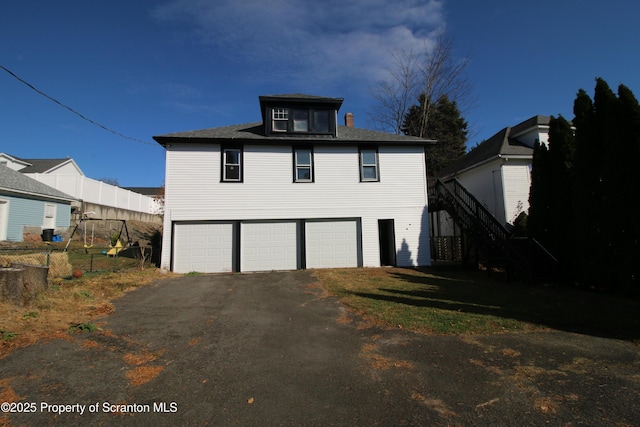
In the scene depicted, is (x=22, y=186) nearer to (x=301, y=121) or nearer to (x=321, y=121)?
(x=301, y=121)

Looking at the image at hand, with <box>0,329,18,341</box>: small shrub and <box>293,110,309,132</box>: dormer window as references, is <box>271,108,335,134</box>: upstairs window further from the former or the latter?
<box>0,329,18,341</box>: small shrub

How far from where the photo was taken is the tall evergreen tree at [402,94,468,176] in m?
25.5

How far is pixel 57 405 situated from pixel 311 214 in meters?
10.8

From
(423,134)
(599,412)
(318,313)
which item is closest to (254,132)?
(318,313)

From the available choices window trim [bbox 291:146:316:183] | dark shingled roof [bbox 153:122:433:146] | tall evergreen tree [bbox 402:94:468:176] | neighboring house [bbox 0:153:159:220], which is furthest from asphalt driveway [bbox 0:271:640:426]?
neighboring house [bbox 0:153:159:220]

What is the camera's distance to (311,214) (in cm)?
1349

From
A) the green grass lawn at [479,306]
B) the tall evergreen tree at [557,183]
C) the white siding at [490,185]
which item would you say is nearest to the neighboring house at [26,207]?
the green grass lawn at [479,306]

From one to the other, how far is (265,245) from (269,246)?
0.17 metres

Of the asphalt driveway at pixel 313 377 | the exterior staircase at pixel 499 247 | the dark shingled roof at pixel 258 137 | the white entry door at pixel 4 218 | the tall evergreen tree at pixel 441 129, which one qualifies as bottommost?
the asphalt driveway at pixel 313 377

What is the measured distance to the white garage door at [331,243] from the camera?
13.5 m

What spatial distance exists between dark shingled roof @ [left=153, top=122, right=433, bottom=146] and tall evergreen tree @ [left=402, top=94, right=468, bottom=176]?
11693 mm

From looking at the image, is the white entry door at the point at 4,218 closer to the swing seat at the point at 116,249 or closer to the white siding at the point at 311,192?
the swing seat at the point at 116,249

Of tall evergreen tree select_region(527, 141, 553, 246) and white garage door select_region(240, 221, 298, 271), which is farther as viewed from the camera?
white garage door select_region(240, 221, 298, 271)

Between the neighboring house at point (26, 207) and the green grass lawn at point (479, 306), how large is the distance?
724 inches
